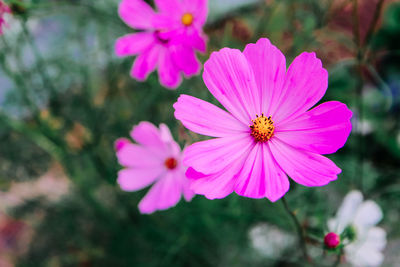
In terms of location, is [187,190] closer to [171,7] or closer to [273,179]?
[273,179]

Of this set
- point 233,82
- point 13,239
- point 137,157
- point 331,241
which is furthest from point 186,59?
point 13,239

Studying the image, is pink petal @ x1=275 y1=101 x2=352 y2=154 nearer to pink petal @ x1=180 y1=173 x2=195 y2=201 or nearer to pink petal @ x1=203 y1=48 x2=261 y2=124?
pink petal @ x1=203 y1=48 x2=261 y2=124

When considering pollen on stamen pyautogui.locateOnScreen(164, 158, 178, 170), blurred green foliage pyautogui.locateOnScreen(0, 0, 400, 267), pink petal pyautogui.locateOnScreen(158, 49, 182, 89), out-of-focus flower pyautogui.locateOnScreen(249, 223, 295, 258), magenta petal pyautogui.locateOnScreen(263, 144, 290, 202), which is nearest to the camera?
magenta petal pyautogui.locateOnScreen(263, 144, 290, 202)

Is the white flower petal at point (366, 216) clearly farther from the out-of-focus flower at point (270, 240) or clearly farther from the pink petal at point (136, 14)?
the pink petal at point (136, 14)

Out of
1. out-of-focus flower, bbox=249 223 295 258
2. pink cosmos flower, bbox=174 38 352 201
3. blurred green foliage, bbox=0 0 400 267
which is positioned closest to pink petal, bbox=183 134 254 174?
pink cosmos flower, bbox=174 38 352 201

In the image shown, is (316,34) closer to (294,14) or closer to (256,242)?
(294,14)
